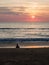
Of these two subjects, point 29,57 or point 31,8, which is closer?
point 29,57

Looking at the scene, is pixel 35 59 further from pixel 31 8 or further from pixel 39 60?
pixel 31 8

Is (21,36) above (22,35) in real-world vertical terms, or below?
above

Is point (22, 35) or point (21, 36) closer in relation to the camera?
point (21, 36)

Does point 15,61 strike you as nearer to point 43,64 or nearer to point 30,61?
point 30,61

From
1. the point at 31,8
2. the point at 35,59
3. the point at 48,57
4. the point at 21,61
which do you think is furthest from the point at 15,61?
the point at 31,8

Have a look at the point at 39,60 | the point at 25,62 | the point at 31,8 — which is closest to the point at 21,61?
the point at 25,62

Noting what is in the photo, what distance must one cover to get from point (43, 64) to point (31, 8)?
23.0 metres

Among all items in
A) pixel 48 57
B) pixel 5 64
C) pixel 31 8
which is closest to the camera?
pixel 5 64

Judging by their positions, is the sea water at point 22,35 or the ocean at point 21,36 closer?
the ocean at point 21,36

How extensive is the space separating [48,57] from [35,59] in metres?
0.38

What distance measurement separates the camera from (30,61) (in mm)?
4352

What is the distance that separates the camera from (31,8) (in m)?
26.7

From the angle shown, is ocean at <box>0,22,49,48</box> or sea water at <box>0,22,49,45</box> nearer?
ocean at <box>0,22,49,48</box>

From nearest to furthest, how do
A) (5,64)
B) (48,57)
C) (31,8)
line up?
(5,64) → (48,57) → (31,8)
